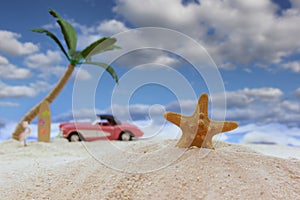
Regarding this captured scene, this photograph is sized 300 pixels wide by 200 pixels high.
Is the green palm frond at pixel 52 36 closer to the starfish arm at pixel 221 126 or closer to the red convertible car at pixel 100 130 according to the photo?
the red convertible car at pixel 100 130

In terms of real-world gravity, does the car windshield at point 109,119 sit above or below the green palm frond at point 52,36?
below

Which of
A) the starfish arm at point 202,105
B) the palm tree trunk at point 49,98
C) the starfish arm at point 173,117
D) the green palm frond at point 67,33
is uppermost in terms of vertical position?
the green palm frond at point 67,33

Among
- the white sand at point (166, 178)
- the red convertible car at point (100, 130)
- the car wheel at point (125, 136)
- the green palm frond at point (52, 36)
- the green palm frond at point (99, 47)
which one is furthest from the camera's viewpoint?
the green palm frond at point (99, 47)

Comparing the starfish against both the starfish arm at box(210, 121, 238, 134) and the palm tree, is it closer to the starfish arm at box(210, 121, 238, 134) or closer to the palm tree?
the starfish arm at box(210, 121, 238, 134)

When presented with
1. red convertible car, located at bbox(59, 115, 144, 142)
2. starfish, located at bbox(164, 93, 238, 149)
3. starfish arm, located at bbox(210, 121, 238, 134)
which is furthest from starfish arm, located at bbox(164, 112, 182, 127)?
red convertible car, located at bbox(59, 115, 144, 142)

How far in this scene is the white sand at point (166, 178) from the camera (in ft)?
9.46

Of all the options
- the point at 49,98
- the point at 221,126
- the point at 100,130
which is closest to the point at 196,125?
the point at 221,126

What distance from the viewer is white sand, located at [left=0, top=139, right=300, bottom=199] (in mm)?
2883

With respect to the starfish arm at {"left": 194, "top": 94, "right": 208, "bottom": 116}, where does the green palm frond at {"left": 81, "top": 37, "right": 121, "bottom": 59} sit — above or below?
above

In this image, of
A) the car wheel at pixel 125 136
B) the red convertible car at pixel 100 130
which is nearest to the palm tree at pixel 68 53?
the red convertible car at pixel 100 130

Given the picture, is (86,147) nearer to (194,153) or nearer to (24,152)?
(24,152)

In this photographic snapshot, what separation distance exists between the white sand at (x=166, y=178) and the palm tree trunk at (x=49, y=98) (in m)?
7.92

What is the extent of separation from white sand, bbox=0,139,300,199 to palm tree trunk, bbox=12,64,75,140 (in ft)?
26.0

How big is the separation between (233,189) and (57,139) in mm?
9370
